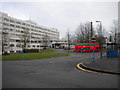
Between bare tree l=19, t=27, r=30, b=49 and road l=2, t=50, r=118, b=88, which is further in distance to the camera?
bare tree l=19, t=27, r=30, b=49

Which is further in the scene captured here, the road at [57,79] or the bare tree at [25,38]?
the bare tree at [25,38]

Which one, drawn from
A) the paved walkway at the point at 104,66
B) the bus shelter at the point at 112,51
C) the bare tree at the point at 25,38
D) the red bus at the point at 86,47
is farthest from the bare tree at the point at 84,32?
the paved walkway at the point at 104,66

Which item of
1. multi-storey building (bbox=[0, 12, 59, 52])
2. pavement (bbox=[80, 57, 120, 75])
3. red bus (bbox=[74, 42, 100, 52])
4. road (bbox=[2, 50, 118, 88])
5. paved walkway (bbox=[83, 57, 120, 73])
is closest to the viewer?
road (bbox=[2, 50, 118, 88])

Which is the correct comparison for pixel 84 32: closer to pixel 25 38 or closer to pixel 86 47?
pixel 86 47

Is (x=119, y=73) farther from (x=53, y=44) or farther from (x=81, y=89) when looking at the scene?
(x=53, y=44)

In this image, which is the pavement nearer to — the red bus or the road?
the road

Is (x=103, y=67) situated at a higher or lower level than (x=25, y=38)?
lower

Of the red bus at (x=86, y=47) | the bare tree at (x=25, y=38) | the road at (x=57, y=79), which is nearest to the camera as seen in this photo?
the road at (x=57, y=79)

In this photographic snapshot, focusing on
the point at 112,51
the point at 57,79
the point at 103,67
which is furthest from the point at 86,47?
the point at 57,79

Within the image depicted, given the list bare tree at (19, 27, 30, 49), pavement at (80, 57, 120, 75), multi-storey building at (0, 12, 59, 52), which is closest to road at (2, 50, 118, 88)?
pavement at (80, 57, 120, 75)

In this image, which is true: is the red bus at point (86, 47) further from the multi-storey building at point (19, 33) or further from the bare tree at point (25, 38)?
the multi-storey building at point (19, 33)

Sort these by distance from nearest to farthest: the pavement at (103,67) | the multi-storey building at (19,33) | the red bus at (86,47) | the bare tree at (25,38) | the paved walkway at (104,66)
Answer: the pavement at (103,67), the paved walkway at (104,66), the red bus at (86,47), the bare tree at (25,38), the multi-storey building at (19,33)

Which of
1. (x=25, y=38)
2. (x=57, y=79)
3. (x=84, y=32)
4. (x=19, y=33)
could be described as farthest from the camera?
(x=19, y=33)

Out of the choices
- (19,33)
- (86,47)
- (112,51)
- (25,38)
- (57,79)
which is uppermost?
(19,33)
